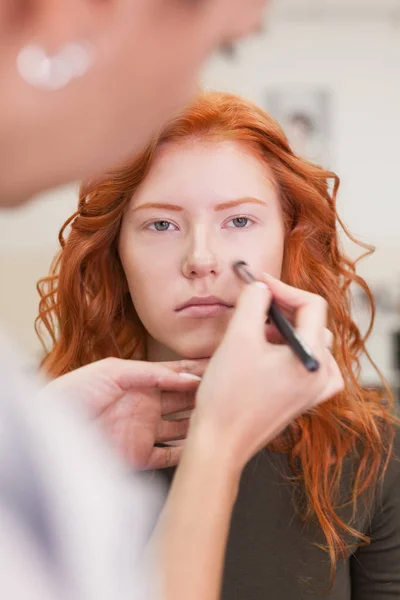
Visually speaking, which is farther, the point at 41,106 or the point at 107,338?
the point at 107,338

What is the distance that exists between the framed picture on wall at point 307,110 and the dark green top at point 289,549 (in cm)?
266

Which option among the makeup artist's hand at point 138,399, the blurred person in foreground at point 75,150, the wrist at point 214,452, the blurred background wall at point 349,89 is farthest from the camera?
the blurred background wall at point 349,89

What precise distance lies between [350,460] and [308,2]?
289 centimetres

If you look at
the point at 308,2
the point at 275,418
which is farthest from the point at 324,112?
the point at 275,418

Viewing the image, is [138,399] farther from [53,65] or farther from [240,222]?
[53,65]

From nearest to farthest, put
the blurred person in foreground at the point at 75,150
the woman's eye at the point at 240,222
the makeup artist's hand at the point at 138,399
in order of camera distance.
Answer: the blurred person in foreground at the point at 75,150, the makeup artist's hand at the point at 138,399, the woman's eye at the point at 240,222

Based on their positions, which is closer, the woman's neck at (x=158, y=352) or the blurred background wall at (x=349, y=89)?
the woman's neck at (x=158, y=352)

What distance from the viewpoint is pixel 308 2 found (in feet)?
11.1

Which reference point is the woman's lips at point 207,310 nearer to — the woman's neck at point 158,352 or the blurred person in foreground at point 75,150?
the woman's neck at point 158,352

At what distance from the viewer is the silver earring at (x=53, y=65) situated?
0.38 metres

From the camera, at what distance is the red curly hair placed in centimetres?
96

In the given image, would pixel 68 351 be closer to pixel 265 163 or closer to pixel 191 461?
pixel 265 163

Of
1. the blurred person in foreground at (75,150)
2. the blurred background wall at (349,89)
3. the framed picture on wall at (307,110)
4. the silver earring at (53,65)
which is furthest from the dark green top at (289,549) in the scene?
the framed picture on wall at (307,110)

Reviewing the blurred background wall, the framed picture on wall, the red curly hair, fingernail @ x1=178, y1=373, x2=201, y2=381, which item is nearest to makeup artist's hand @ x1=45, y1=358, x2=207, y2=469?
fingernail @ x1=178, y1=373, x2=201, y2=381
